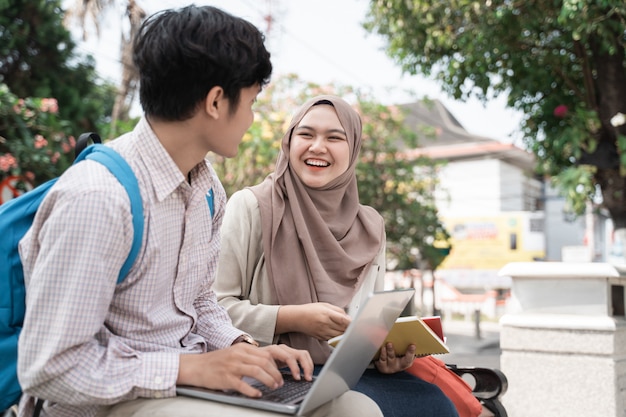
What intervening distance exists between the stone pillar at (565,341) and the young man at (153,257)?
2.71 meters

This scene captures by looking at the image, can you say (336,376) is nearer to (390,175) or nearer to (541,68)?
(541,68)

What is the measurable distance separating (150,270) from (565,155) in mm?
6807

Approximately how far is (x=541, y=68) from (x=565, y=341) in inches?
157

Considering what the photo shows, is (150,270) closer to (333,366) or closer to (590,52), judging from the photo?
(333,366)

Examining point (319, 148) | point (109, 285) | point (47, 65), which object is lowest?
point (109, 285)

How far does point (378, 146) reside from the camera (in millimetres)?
10938

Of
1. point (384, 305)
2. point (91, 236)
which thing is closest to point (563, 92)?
point (384, 305)

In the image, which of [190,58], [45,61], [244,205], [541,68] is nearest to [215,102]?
[190,58]

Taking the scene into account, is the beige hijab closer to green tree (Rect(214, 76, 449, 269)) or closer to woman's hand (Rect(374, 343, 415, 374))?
woman's hand (Rect(374, 343, 415, 374))

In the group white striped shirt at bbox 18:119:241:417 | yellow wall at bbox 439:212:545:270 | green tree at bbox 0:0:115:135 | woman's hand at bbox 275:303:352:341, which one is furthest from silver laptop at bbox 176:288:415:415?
yellow wall at bbox 439:212:545:270

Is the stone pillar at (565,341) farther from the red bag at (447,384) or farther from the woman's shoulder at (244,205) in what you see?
the woman's shoulder at (244,205)

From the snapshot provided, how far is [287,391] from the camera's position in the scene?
1552mm

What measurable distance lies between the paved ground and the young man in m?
6.51

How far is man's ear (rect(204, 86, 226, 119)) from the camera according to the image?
153cm
